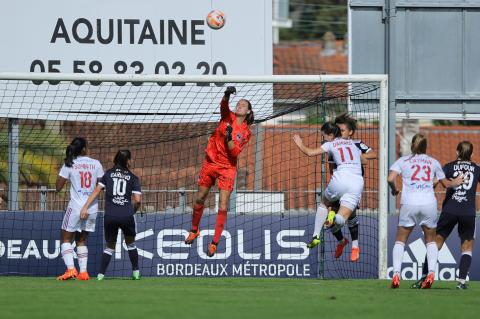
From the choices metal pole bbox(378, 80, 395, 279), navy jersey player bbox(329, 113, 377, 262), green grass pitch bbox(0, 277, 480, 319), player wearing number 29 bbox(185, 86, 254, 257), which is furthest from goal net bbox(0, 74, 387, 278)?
green grass pitch bbox(0, 277, 480, 319)

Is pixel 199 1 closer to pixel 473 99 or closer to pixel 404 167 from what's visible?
pixel 473 99

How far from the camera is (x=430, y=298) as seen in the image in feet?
40.0

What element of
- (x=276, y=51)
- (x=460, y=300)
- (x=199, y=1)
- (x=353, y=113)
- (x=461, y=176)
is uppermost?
(x=276, y=51)

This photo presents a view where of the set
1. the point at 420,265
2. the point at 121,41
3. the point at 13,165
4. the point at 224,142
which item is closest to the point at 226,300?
the point at 224,142

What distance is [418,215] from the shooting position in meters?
13.8

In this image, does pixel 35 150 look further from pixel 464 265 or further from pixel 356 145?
pixel 464 265

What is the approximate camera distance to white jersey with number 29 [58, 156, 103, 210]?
601 inches

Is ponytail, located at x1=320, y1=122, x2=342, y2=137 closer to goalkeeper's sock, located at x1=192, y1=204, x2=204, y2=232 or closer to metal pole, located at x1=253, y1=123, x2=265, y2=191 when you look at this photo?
goalkeeper's sock, located at x1=192, y1=204, x2=204, y2=232

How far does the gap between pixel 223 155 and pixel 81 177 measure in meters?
1.94

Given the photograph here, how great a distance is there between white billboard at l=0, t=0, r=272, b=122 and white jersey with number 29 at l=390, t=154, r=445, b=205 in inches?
237

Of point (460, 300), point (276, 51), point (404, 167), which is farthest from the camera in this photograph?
point (276, 51)

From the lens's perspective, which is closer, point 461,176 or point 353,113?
point 461,176

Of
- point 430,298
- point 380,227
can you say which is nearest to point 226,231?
point 380,227

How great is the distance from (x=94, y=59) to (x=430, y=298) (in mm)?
9342
